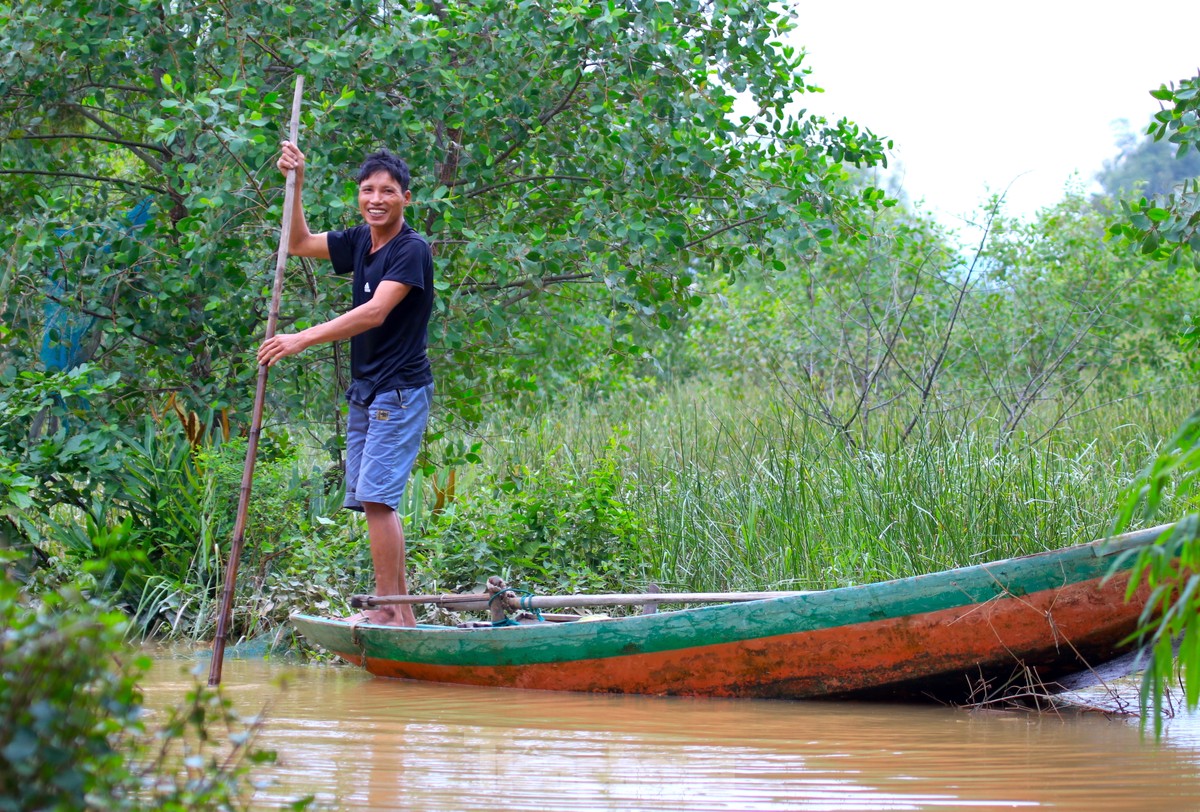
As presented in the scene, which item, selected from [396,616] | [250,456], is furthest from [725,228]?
[250,456]

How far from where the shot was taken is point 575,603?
468cm

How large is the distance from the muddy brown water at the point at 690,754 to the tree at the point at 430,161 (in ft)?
8.05

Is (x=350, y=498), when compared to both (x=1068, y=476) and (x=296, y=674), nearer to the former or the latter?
(x=296, y=674)

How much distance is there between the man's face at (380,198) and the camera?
4.97 m

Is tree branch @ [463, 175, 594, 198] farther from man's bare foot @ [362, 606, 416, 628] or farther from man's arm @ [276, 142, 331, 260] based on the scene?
man's bare foot @ [362, 606, 416, 628]

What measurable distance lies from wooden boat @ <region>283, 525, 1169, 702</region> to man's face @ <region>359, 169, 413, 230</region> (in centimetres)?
161

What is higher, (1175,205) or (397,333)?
(1175,205)

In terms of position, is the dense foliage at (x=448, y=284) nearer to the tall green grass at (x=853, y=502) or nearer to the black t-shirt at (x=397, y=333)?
the tall green grass at (x=853, y=502)

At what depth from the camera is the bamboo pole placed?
4.47 m

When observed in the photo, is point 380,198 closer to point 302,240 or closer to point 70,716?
point 302,240

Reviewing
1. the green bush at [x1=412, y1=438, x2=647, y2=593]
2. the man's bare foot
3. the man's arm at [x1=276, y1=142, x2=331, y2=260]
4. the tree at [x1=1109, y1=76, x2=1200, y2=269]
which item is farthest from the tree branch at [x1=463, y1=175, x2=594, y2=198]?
the tree at [x1=1109, y1=76, x2=1200, y2=269]

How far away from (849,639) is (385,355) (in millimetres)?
2195

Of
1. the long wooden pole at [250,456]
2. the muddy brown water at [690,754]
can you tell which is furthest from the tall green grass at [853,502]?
the long wooden pole at [250,456]

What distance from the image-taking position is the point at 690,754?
3498mm
